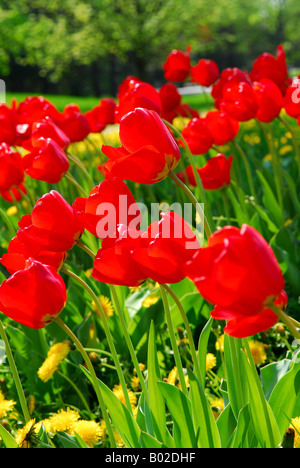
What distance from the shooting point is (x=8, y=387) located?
7.22ft

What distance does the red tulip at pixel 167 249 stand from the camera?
1.04 m

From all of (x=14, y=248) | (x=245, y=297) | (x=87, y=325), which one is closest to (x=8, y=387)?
(x=87, y=325)

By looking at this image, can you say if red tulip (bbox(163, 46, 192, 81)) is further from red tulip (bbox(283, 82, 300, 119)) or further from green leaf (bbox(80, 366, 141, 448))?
green leaf (bbox(80, 366, 141, 448))

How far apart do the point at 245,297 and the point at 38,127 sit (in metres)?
1.74

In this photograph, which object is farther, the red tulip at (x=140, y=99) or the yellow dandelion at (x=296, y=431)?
the red tulip at (x=140, y=99)

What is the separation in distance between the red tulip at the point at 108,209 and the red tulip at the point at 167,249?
0.59ft

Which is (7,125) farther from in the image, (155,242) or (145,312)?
(155,242)

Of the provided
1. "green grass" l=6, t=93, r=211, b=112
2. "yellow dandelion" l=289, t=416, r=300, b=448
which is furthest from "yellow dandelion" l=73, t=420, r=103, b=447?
"green grass" l=6, t=93, r=211, b=112

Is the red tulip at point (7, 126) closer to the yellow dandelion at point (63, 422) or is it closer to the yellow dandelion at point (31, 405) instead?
the yellow dandelion at point (31, 405)

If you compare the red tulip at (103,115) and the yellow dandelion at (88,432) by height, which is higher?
the red tulip at (103,115)

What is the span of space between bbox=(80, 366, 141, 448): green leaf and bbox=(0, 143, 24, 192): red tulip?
138 centimetres

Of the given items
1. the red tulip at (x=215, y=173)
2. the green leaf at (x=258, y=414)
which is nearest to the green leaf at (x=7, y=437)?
the green leaf at (x=258, y=414)

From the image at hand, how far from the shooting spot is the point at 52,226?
1.30 metres
